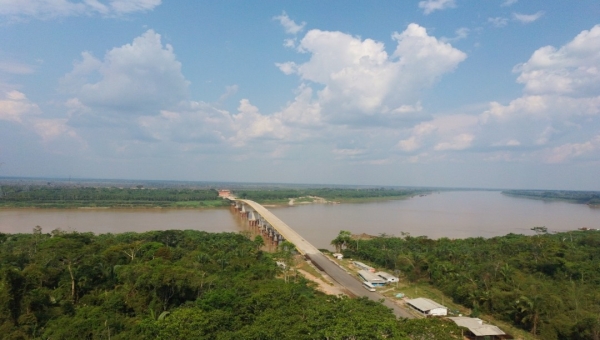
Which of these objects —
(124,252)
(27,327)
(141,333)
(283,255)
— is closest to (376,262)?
(283,255)

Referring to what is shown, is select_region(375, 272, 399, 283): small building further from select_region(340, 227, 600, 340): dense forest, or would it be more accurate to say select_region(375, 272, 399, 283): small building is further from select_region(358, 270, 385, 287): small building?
select_region(340, 227, 600, 340): dense forest

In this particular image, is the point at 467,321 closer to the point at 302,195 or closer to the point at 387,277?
the point at 387,277

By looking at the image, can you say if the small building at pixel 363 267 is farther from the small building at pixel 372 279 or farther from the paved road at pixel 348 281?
the paved road at pixel 348 281

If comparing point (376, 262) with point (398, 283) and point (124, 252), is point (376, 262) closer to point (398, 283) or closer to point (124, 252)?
point (398, 283)

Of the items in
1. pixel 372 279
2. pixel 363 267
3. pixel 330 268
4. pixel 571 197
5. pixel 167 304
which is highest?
pixel 571 197

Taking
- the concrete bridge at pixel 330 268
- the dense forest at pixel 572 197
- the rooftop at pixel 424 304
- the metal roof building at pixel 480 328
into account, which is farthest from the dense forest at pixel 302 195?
the metal roof building at pixel 480 328

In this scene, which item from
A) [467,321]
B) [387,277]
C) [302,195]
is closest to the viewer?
[467,321]

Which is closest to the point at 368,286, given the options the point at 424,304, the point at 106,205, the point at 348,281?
the point at 348,281

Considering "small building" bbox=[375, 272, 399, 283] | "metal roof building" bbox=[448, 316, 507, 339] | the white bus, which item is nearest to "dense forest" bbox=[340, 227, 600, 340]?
"small building" bbox=[375, 272, 399, 283]
